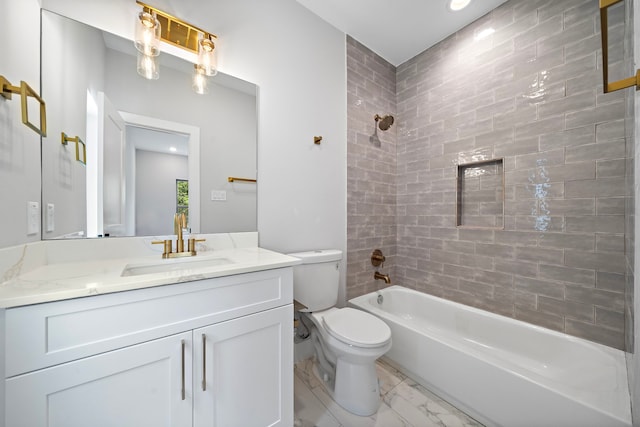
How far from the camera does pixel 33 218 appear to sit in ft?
2.95

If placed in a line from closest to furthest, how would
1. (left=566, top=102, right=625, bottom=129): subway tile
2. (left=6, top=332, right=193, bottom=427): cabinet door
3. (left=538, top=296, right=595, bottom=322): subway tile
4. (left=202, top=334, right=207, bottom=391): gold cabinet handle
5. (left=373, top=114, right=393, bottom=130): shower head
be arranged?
(left=6, top=332, right=193, bottom=427): cabinet door, (left=202, top=334, right=207, bottom=391): gold cabinet handle, (left=566, top=102, right=625, bottom=129): subway tile, (left=538, top=296, right=595, bottom=322): subway tile, (left=373, top=114, right=393, bottom=130): shower head

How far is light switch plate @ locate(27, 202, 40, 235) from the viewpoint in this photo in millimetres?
869

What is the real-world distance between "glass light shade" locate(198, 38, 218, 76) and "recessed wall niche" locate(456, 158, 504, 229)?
6.48 feet

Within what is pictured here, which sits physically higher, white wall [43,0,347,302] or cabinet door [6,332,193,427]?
white wall [43,0,347,302]

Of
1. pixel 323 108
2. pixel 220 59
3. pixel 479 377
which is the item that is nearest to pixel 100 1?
pixel 220 59

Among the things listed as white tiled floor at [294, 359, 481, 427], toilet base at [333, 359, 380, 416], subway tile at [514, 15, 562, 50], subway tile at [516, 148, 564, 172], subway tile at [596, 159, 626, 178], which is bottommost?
white tiled floor at [294, 359, 481, 427]

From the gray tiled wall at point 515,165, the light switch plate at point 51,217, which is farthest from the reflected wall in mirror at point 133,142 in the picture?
the gray tiled wall at point 515,165

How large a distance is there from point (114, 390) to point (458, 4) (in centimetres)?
281

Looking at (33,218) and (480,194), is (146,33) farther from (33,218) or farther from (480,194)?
(480,194)

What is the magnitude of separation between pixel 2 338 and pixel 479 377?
6.20 feet

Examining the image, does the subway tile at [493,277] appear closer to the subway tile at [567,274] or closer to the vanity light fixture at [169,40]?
the subway tile at [567,274]

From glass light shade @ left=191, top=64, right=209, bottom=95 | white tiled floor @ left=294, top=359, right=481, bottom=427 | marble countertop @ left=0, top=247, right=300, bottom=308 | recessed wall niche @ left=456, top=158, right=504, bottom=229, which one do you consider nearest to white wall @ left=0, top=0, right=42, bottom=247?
marble countertop @ left=0, top=247, right=300, bottom=308

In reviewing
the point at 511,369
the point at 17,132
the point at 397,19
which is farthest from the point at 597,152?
the point at 17,132

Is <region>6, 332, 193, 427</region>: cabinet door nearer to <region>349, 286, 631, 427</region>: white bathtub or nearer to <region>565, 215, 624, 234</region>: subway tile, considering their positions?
<region>349, 286, 631, 427</region>: white bathtub
